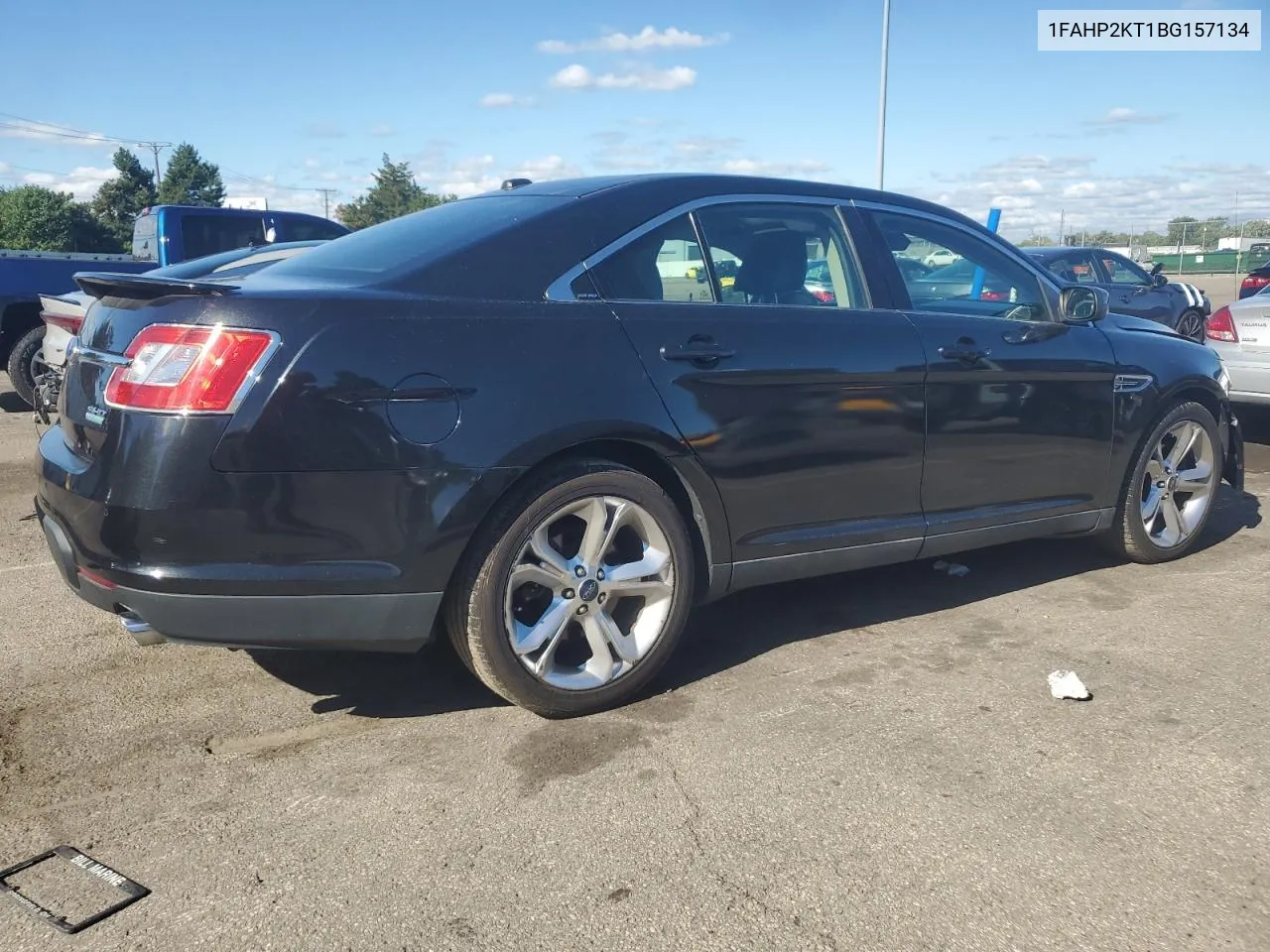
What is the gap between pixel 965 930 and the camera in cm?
230

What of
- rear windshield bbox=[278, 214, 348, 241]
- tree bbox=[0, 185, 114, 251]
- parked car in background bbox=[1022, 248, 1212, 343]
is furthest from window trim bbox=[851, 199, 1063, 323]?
tree bbox=[0, 185, 114, 251]

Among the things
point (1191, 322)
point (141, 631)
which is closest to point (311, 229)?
point (141, 631)

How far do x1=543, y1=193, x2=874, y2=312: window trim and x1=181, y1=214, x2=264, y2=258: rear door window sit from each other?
10535 millimetres

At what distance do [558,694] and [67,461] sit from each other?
1.51 meters

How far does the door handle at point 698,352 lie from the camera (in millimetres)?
3377

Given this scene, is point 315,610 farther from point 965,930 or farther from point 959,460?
point 959,460

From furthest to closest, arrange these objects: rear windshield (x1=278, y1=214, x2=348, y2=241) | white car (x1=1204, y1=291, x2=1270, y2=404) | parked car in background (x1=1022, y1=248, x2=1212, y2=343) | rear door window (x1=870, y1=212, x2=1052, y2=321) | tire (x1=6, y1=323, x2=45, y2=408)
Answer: parked car in background (x1=1022, y1=248, x2=1212, y2=343) → rear windshield (x1=278, y1=214, x2=348, y2=241) → tire (x1=6, y1=323, x2=45, y2=408) → white car (x1=1204, y1=291, x2=1270, y2=404) → rear door window (x1=870, y1=212, x2=1052, y2=321)

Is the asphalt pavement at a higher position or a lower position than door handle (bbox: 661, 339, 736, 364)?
lower

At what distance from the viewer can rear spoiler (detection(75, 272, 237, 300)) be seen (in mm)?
2867

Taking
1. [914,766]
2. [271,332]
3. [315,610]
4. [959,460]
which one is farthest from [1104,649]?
[271,332]

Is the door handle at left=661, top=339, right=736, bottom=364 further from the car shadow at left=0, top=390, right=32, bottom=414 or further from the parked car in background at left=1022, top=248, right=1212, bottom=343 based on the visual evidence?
the parked car in background at left=1022, top=248, right=1212, bottom=343

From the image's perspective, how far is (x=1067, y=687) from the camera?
11.7 feet

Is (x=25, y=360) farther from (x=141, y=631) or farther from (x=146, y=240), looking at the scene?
(x=141, y=631)

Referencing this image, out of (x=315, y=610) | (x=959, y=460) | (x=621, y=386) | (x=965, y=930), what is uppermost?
(x=621, y=386)
